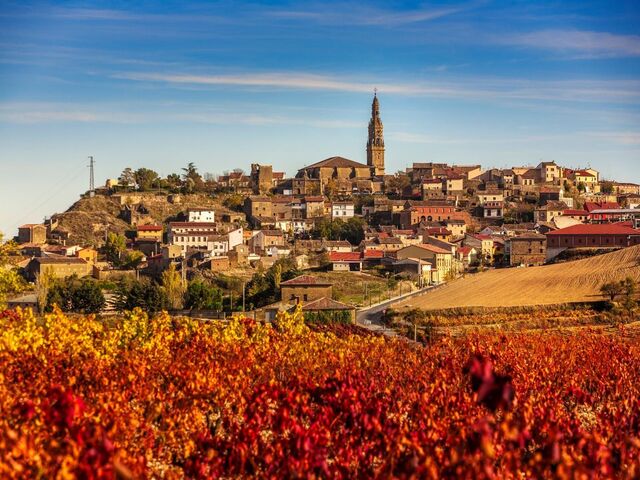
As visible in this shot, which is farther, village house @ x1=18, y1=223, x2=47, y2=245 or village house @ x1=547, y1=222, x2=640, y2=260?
village house @ x1=18, y1=223, x2=47, y2=245

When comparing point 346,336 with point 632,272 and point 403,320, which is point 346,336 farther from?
point 632,272

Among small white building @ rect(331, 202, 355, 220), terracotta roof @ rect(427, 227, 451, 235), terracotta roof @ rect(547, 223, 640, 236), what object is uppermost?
small white building @ rect(331, 202, 355, 220)

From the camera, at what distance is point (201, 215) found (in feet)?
275

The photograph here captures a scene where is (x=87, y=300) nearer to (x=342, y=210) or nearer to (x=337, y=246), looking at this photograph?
(x=337, y=246)

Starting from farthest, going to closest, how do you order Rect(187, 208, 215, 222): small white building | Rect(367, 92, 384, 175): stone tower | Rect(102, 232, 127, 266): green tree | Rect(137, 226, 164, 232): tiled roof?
Rect(367, 92, 384, 175): stone tower → Rect(187, 208, 215, 222): small white building → Rect(137, 226, 164, 232): tiled roof → Rect(102, 232, 127, 266): green tree

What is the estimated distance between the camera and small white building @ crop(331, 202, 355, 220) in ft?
290

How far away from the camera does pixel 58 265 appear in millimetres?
65500

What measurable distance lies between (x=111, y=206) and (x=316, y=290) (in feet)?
141

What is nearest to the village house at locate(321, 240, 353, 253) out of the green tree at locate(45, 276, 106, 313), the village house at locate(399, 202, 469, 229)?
the village house at locate(399, 202, 469, 229)

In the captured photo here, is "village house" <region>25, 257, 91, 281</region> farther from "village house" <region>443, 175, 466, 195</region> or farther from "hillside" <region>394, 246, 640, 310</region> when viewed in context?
"village house" <region>443, 175, 466, 195</region>

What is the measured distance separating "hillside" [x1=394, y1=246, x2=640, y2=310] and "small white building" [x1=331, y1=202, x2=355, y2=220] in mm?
29888

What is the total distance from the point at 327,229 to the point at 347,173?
26749 mm

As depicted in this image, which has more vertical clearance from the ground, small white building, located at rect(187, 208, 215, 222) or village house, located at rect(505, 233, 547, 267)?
small white building, located at rect(187, 208, 215, 222)

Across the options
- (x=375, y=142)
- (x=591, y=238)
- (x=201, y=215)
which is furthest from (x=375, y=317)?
(x=375, y=142)
